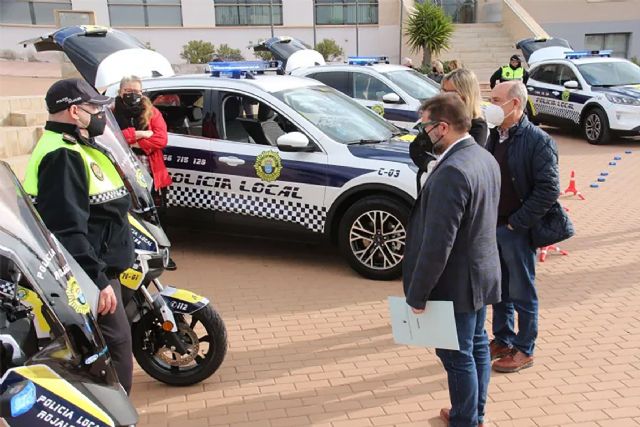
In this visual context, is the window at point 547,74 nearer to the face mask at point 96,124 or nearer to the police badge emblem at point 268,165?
the police badge emblem at point 268,165

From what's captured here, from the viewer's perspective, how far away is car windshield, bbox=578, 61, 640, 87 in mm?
14180

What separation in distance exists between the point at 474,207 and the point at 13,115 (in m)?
9.03

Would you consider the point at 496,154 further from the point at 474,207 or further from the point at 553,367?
the point at 553,367

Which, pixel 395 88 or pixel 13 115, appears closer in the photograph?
pixel 13 115

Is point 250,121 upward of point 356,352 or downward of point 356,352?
upward

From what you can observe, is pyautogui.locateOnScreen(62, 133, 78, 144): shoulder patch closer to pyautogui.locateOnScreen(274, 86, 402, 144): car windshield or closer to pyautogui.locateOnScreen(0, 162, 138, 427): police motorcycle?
pyautogui.locateOnScreen(0, 162, 138, 427): police motorcycle

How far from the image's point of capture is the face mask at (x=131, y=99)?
20.4 feet

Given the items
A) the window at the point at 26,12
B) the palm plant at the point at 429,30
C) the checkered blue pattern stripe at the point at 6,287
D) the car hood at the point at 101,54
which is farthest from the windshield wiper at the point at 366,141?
the window at the point at 26,12

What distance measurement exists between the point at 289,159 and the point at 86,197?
11.4 feet

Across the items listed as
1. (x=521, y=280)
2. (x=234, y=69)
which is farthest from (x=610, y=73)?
(x=521, y=280)

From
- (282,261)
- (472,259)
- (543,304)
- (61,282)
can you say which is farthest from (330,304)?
(61,282)

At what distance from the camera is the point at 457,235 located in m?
3.11

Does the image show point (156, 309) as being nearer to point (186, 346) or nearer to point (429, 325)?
point (186, 346)

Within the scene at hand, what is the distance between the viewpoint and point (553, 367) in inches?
173
